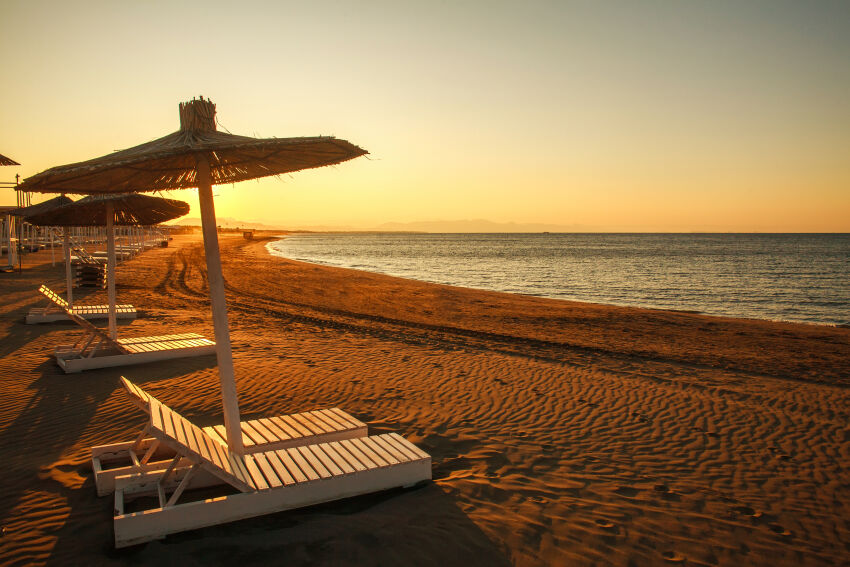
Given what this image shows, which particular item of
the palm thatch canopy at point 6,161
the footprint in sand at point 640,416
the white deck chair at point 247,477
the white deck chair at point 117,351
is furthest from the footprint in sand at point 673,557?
the palm thatch canopy at point 6,161

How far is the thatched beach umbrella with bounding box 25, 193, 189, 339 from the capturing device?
900 centimetres

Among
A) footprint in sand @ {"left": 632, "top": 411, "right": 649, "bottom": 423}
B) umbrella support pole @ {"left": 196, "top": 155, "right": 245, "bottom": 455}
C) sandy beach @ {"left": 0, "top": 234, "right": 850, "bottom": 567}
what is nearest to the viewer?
sandy beach @ {"left": 0, "top": 234, "right": 850, "bottom": 567}

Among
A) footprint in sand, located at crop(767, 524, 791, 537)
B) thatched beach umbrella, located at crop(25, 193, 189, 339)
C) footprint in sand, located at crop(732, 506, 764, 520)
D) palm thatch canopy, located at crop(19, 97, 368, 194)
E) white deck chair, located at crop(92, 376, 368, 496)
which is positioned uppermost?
palm thatch canopy, located at crop(19, 97, 368, 194)

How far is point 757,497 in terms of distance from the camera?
15.2 feet

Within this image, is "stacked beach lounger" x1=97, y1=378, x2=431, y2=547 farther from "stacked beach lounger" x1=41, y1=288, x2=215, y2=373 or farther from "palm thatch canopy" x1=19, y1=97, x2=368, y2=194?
"stacked beach lounger" x1=41, y1=288, x2=215, y2=373

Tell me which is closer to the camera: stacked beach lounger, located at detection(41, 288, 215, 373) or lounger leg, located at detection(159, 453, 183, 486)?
lounger leg, located at detection(159, 453, 183, 486)

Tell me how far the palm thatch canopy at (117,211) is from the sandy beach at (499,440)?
7.56 feet

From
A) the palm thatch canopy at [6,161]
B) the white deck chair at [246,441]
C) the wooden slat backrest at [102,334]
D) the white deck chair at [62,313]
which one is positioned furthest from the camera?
the palm thatch canopy at [6,161]

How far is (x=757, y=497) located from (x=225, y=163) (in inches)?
222

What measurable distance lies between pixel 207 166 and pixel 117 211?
659cm

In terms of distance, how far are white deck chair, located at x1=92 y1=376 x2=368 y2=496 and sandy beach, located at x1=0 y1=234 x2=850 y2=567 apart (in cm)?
20

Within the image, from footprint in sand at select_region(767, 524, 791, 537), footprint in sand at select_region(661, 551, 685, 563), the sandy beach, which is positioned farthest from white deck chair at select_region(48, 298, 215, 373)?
footprint in sand at select_region(767, 524, 791, 537)

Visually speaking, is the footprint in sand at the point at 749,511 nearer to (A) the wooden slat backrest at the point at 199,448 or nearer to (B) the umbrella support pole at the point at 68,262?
(A) the wooden slat backrest at the point at 199,448

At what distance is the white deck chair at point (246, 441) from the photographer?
14.4 ft
